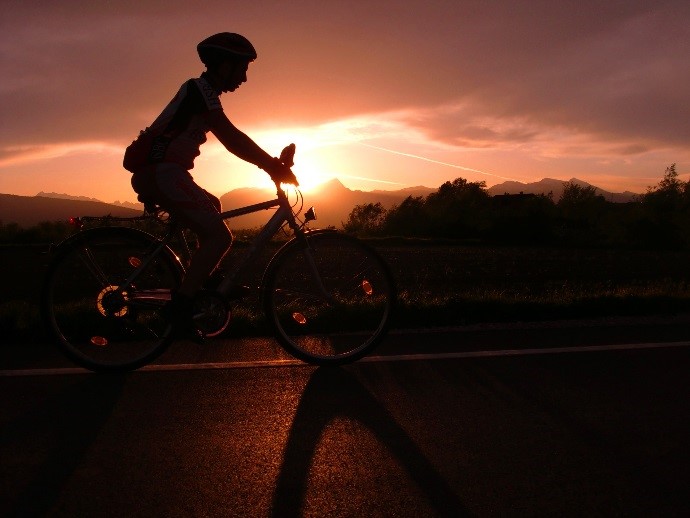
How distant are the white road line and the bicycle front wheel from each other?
0.19m

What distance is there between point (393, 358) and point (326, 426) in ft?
5.33

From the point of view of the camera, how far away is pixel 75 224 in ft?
15.5

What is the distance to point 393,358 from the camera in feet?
16.8

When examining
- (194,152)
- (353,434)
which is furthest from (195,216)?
(353,434)

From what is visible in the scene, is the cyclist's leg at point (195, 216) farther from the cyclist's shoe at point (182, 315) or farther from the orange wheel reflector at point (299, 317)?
the orange wheel reflector at point (299, 317)

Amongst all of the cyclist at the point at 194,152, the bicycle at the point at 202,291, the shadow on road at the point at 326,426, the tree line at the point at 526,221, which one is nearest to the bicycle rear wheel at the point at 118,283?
the bicycle at the point at 202,291

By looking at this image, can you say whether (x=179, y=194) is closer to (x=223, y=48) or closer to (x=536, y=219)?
(x=223, y=48)

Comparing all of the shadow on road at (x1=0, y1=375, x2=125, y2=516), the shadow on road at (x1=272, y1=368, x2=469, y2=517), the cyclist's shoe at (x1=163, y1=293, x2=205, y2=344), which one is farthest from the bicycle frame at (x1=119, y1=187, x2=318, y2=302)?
the shadow on road at (x1=272, y1=368, x2=469, y2=517)

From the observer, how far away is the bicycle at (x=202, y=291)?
4.86 m

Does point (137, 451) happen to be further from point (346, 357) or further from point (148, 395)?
point (346, 357)

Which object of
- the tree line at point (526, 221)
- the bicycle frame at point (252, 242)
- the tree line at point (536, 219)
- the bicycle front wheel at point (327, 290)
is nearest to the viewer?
the bicycle frame at point (252, 242)

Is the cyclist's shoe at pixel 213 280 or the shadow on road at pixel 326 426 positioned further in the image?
the cyclist's shoe at pixel 213 280

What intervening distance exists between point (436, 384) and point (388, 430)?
96 cm

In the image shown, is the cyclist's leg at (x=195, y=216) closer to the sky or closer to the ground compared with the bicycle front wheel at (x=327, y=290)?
closer to the sky
